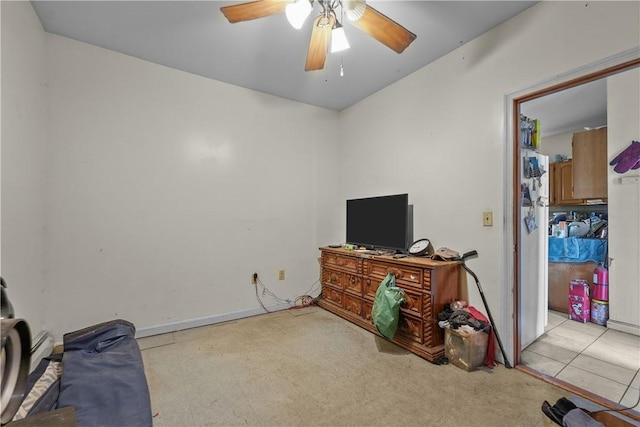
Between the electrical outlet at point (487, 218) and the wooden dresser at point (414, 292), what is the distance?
40cm

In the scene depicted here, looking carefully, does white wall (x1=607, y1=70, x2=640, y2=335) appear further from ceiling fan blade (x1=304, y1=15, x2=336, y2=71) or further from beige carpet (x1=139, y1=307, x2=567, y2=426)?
ceiling fan blade (x1=304, y1=15, x2=336, y2=71)

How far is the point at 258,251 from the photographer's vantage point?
3.29 m

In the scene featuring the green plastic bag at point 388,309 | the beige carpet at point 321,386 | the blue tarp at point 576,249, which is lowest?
the beige carpet at point 321,386

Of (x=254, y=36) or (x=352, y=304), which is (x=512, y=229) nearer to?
(x=352, y=304)

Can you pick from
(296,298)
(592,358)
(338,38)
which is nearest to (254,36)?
(338,38)

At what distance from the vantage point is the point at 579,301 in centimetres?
305

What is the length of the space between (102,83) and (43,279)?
173cm

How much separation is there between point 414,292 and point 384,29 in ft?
6.28

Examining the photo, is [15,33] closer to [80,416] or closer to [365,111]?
[80,416]

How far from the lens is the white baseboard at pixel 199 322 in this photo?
8.70 feet

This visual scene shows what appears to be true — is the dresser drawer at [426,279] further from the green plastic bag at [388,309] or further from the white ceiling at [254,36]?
the white ceiling at [254,36]

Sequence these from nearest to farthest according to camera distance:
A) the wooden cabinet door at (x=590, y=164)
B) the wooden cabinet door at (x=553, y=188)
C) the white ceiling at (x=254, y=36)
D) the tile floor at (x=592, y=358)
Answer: the tile floor at (x=592, y=358) → the white ceiling at (x=254, y=36) → the wooden cabinet door at (x=590, y=164) → the wooden cabinet door at (x=553, y=188)

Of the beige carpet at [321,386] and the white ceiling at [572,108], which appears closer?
the beige carpet at [321,386]

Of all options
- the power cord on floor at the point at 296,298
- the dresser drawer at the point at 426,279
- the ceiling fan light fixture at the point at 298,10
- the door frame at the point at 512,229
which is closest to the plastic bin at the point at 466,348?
the door frame at the point at 512,229
